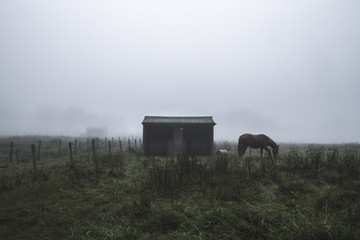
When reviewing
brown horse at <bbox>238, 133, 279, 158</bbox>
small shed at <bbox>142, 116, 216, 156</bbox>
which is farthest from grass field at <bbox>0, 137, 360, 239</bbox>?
small shed at <bbox>142, 116, 216, 156</bbox>

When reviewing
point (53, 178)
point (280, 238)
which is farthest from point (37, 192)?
point (280, 238)

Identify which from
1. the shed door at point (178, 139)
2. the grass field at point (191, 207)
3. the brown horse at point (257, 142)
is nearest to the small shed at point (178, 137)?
the shed door at point (178, 139)

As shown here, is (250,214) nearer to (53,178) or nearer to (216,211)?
(216,211)

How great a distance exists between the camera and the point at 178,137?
60.6 feet

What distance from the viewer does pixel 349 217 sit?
3.85 metres

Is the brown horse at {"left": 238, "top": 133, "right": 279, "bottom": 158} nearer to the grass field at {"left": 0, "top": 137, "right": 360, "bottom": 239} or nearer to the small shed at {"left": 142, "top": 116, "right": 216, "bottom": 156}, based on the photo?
the small shed at {"left": 142, "top": 116, "right": 216, "bottom": 156}

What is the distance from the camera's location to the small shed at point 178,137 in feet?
59.4

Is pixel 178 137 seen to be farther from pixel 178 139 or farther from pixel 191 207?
pixel 191 207

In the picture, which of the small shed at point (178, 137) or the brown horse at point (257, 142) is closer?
the brown horse at point (257, 142)

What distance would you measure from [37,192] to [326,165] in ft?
39.3

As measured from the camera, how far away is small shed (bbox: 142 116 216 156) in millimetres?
18109

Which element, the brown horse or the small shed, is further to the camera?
the small shed

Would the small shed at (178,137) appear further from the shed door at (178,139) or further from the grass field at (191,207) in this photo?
the grass field at (191,207)

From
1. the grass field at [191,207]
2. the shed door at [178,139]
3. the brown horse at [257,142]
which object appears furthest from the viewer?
the shed door at [178,139]
